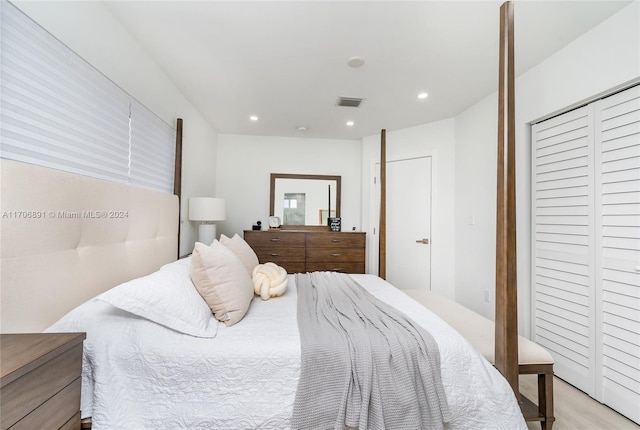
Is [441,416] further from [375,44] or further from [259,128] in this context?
[259,128]

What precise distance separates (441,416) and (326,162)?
364cm

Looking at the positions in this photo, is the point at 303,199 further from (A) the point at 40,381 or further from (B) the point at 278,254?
(A) the point at 40,381

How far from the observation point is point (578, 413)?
175cm

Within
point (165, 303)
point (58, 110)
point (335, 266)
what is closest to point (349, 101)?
point (335, 266)

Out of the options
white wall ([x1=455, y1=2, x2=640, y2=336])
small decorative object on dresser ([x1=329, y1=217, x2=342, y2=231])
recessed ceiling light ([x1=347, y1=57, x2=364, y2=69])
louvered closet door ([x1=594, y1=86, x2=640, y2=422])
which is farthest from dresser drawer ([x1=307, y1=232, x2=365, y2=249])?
louvered closet door ([x1=594, y1=86, x2=640, y2=422])

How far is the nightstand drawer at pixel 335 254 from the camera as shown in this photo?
3.78m

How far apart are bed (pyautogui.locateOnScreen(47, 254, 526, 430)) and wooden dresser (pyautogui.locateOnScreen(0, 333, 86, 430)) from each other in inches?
5.0

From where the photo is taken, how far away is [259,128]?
392 cm

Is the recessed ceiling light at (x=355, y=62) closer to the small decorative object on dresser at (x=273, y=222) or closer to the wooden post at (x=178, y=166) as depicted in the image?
the wooden post at (x=178, y=166)

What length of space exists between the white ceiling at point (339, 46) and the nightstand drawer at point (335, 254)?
5.77ft

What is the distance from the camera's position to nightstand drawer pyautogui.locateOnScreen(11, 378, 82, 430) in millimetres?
830

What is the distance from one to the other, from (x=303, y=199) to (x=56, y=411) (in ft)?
11.6

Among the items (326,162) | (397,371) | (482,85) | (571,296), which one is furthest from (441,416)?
(326,162)

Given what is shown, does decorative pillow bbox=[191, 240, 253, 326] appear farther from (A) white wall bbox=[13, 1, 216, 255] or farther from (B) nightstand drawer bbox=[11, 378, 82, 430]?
(A) white wall bbox=[13, 1, 216, 255]
